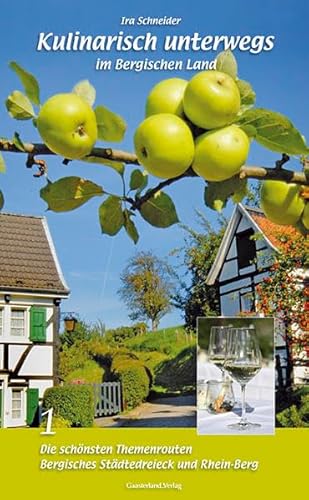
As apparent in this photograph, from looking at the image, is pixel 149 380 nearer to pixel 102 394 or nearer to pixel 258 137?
pixel 102 394

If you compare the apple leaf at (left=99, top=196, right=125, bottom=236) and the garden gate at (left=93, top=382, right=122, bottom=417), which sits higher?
the apple leaf at (left=99, top=196, right=125, bottom=236)

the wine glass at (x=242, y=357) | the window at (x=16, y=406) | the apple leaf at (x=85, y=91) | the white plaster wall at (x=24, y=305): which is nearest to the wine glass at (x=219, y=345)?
the wine glass at (x=242, y=357)

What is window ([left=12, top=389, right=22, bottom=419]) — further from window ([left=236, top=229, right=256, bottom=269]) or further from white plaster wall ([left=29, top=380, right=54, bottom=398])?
window ([left=236, top=229, right=256, bottom=269])

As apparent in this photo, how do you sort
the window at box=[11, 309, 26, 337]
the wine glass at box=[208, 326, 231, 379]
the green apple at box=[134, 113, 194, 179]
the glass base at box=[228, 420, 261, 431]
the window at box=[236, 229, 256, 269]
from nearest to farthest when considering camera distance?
1. the green apple at box=[134, 113, 194, 179]
2. the wine glass at box=[208, 326, 231, 379]
3. the glass base at box=[228, 420, 261, 431]
4. the window at box=[236, 229, 256, 269]
5. the window at box=[11, 309, 26, 337]

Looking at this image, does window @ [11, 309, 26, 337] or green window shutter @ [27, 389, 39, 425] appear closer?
green window shutter @ [27, 389, 39, 425]

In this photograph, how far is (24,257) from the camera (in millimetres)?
1927

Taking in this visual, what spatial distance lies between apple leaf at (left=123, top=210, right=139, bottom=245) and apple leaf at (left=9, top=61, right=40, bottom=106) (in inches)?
2.7

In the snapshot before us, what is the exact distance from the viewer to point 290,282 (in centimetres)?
146

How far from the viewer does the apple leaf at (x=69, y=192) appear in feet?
1.10

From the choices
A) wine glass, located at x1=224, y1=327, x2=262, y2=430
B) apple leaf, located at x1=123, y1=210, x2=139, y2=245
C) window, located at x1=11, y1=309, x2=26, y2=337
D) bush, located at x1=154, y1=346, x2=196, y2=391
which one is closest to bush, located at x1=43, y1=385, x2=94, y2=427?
bush, located at x1=154, y1=346, x2=196, y2=391

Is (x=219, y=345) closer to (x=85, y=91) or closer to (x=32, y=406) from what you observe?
(x=32, y=406)

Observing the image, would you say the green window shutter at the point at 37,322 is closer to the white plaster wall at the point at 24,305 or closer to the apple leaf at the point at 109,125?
the white plaster wall at the point at 24,305

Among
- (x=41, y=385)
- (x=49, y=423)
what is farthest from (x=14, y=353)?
(x=49, y=423)

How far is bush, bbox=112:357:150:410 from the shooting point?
1.46 metres
